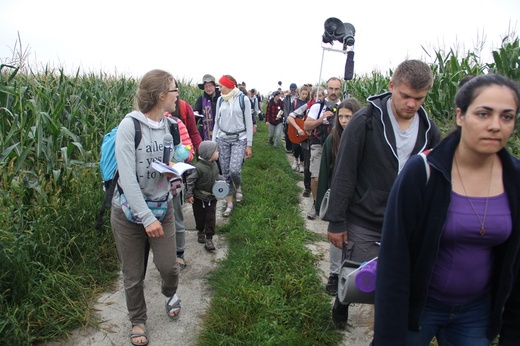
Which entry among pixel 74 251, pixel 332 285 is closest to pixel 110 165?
pixel 74 251

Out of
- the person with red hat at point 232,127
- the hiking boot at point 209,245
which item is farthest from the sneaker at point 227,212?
the hiking boot at point 209,245

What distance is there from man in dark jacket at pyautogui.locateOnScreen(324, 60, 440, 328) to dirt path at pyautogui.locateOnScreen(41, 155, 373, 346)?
3.01 feet

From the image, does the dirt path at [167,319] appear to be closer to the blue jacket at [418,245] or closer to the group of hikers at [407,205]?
the group of hikers at [407,205]

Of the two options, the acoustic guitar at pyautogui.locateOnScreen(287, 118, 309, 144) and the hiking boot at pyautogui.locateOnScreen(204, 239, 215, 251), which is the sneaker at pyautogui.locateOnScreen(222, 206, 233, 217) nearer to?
the hiking boot at pyautogui.locateOnScreen(204, 239, 215, 251)

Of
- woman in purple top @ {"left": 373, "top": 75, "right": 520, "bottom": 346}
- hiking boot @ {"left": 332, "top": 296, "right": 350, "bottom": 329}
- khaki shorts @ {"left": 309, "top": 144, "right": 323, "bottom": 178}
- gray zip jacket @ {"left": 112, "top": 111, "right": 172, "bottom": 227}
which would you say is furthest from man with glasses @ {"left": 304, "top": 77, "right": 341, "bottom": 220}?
woman in purple top @ {"left": 373, "top": 75, "right": 520, "bottom": 346}

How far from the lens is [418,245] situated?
168 centimetres

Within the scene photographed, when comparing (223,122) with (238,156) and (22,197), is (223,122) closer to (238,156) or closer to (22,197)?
(238,156)

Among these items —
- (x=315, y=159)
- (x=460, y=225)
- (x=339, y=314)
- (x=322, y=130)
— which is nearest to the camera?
(x=460, y=225)

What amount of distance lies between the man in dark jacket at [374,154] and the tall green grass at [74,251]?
0.90 m

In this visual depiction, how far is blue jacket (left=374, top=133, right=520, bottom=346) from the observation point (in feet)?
5.32

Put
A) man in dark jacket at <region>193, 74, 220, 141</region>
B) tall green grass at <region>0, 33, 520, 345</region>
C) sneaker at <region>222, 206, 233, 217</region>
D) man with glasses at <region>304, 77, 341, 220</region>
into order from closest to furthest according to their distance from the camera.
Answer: tall green grass at <region>0, 33, 520, 345</region>, man with glasses at <region>304, 77, 341, 220</region>, sneaker at <region>222, 206, 233, 217</region>, man in dark jacket at <region>193, 74, 220, 141</region>

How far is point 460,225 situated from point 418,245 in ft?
0.60

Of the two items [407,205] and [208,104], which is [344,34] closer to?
[208,104]

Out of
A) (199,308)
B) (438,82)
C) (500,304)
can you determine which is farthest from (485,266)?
(438,82)
